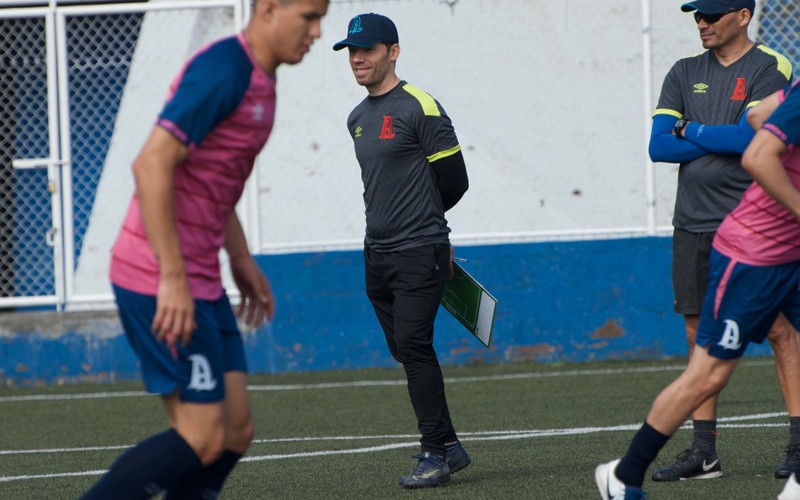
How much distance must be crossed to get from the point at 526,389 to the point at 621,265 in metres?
2.08

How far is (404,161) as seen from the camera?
5984mm

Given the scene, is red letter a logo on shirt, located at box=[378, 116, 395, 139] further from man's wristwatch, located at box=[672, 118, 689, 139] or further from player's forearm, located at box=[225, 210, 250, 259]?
player's forearm, located at box=[225, 210, 250, 259]

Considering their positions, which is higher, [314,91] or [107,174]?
[314,91]

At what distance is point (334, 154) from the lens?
11555mm

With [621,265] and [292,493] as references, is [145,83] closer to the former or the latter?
[621,265]

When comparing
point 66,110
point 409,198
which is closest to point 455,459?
point 409,198

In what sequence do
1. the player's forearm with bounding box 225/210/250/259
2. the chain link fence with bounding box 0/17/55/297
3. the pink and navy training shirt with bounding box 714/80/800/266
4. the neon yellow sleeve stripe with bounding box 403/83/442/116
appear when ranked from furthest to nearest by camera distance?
the chain link fence with bounding box 0/17/55/297 < the neon yellow sleeve stripe with bounding box 403/83/442/116 < the pink and navy training shirt with bounding box 714/80/800/266 < the player's forearm with bounding box 225/210/250/259

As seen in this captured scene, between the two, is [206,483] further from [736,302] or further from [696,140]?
[696,140]

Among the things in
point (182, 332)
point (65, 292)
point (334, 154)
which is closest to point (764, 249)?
point (182, 332)

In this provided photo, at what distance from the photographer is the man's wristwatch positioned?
589 cm

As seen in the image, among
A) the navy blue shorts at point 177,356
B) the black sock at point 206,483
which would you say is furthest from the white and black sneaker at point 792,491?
the navy blue shorts at point 177,356

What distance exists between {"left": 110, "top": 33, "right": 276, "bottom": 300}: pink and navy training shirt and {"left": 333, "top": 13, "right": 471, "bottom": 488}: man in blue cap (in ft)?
7.31

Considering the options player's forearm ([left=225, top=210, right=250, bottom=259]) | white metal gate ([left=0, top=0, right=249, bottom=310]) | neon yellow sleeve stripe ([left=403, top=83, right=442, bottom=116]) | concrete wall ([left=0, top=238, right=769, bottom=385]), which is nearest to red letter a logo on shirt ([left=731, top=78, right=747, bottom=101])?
neon yellow sleeve stripe ([left=403, top=83, right=442, bottom=116])

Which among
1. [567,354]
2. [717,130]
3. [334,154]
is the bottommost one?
[567,354]
